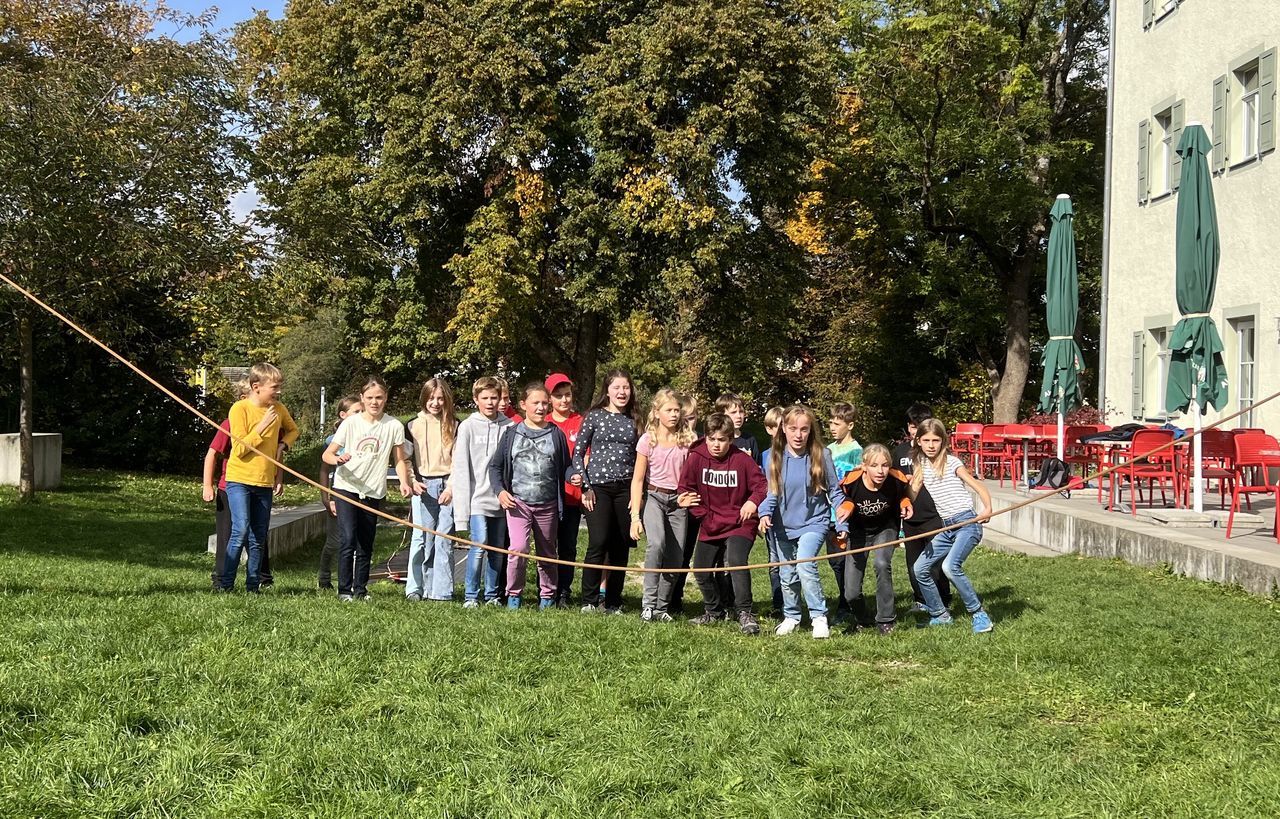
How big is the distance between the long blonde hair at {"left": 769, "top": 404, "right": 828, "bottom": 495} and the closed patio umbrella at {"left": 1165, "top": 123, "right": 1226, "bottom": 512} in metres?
5.32

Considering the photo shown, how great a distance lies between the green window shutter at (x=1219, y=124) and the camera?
1741 cm

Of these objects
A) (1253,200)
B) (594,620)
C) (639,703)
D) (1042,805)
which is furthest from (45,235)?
(1253,200)

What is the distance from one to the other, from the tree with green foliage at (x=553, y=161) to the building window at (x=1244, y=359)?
1142 cm

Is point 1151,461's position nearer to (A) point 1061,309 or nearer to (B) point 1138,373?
(A) point 1061,309

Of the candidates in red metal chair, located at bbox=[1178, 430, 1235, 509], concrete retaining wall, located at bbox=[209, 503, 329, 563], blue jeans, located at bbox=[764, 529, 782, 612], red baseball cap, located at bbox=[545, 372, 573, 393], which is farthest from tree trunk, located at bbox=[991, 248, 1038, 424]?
red baseball cap, located at bbox=[545, 372, 573, 393]

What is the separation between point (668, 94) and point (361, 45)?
25.1 ft

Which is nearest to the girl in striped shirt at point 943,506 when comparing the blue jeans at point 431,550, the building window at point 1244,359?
the blue jeans at point 431,550

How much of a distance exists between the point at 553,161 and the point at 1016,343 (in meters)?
12.6

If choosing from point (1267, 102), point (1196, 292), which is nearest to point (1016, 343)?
point (1267, 102)

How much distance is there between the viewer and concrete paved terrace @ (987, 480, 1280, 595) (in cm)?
932

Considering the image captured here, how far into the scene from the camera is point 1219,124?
691 inches

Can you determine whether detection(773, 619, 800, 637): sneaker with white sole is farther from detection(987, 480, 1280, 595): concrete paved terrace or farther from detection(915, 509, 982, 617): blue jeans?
detection(987, 480, 1280, 595): concrete paved terrace

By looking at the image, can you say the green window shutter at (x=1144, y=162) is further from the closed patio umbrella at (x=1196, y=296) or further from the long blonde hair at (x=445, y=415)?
the long blonde hair at (x=445, y=415)

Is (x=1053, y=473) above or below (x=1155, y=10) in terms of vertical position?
below
